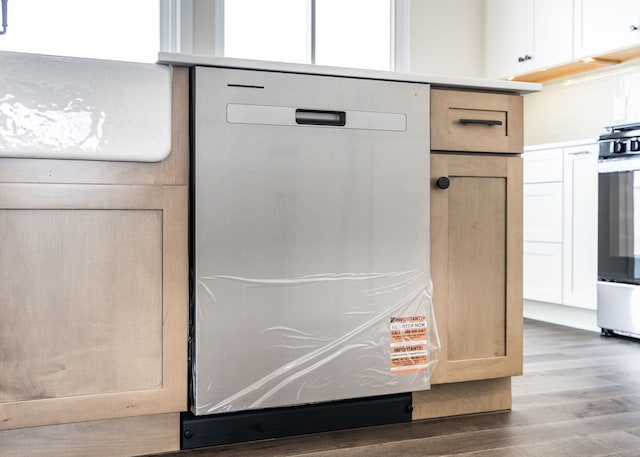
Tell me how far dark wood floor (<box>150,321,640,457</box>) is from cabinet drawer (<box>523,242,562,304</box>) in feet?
3.72

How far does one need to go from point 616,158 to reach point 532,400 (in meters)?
1.59

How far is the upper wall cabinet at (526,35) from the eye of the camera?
3.73 meters

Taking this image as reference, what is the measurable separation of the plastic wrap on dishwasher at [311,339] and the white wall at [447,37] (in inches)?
106

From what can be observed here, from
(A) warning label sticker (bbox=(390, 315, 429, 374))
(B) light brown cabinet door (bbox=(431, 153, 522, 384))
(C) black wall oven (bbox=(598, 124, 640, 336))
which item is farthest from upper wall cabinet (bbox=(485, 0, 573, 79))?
(A) warning label sticker (bbox=(390, 315, 429, 374))

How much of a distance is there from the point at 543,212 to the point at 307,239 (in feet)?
7.84

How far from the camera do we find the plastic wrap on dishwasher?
60.9 inches

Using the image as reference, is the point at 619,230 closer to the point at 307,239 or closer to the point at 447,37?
the point at 447,37

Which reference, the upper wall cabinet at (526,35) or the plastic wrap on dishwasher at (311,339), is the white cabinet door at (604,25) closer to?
the upper wall cabinet at (526,35)

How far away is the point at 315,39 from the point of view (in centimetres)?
377

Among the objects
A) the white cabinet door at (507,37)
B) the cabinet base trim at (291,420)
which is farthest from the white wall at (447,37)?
the cabinet base trim at (291,420)

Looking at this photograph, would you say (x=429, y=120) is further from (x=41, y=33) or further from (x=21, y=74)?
(x=41, y=33)

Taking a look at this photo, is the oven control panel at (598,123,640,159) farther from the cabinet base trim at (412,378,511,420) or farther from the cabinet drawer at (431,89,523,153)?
the cabinet base trim at (412,378,511,420)

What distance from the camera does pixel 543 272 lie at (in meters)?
3.62

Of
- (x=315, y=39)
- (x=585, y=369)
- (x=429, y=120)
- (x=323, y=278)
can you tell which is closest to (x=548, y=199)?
(x=585, y=369)
